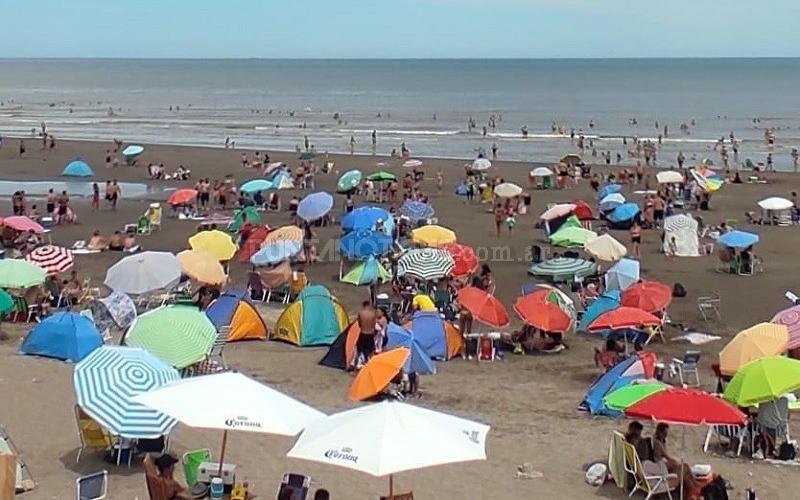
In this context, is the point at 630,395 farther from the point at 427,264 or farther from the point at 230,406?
the point at 427,264

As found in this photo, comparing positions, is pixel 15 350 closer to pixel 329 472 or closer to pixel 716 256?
pixel 329 472

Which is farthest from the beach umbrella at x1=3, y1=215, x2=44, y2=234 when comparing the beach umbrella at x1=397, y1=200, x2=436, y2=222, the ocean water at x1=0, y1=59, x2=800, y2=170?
the ocean water at x1=0, y1=59, x2=800, y2=170

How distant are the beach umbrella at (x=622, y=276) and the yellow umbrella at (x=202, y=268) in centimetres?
712

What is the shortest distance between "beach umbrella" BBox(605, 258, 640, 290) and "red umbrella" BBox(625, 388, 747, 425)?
9.02m

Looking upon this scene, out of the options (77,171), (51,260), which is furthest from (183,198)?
(77,171)

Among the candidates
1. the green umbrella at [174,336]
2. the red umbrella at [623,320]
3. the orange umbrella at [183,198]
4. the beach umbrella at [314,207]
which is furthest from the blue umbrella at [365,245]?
the orange umbrella at [183,198]

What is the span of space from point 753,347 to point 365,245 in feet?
35.0

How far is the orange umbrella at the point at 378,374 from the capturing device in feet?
42.7

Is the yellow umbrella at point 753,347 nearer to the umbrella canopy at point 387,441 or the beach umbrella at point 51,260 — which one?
the umbrella canopy at point 387,441

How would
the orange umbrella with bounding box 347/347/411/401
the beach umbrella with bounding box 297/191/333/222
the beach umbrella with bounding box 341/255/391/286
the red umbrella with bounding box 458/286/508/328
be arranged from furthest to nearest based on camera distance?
the beach umbrella with bounding box 297/191/333/222, the beach umbrella with bounding box 341/255/391/286, the red umbrella with bounding box 458/286/508/328, the orange umbrella with bounding box 347/347/411/401

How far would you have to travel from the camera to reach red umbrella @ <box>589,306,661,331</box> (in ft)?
51.2

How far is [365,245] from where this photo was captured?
2244 cm

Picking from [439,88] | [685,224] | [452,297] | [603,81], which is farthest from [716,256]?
[603,81]

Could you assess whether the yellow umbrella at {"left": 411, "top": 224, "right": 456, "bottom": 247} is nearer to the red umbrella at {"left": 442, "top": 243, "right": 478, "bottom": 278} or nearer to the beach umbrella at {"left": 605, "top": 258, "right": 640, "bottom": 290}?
the red umbrella at {"left": 442, "top": 243, "right": 478, "bottom": 278}
